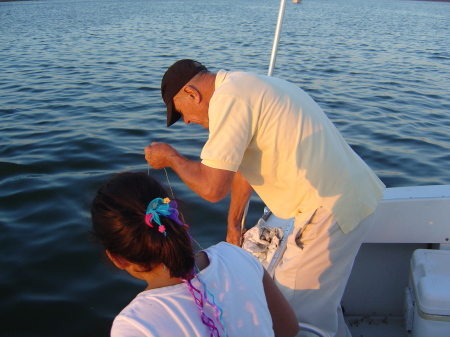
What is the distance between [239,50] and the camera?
14.5 meters

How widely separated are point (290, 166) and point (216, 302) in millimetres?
857

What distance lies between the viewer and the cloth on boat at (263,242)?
8.63ft

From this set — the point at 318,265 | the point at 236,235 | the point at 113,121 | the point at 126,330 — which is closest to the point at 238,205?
the point at 236,235

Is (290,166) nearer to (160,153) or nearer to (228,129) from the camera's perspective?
(228,129)

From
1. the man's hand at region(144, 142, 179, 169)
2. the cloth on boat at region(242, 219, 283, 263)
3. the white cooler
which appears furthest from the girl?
the cloth on boat at region(242, 219, 283, 263)

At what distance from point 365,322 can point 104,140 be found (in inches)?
197

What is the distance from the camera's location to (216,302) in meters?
1.33

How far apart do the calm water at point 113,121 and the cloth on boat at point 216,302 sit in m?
0.51

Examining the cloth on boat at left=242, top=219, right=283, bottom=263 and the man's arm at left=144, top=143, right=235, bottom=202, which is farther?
the cloth on boat at left=242, top=219, right=283, bottom=263

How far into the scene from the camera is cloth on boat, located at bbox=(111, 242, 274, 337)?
4.08ft

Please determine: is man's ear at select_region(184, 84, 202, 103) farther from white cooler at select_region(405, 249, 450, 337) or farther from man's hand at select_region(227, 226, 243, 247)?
white cooler at select_region(405, 249, 450, 337)

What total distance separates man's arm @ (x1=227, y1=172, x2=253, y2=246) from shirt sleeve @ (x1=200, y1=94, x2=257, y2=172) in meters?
0.81

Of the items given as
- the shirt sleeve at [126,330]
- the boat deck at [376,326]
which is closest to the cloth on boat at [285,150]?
the shirt sleeve at [126,330]

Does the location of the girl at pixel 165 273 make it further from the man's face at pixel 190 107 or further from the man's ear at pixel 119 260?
the man's face at pixel 190 107
